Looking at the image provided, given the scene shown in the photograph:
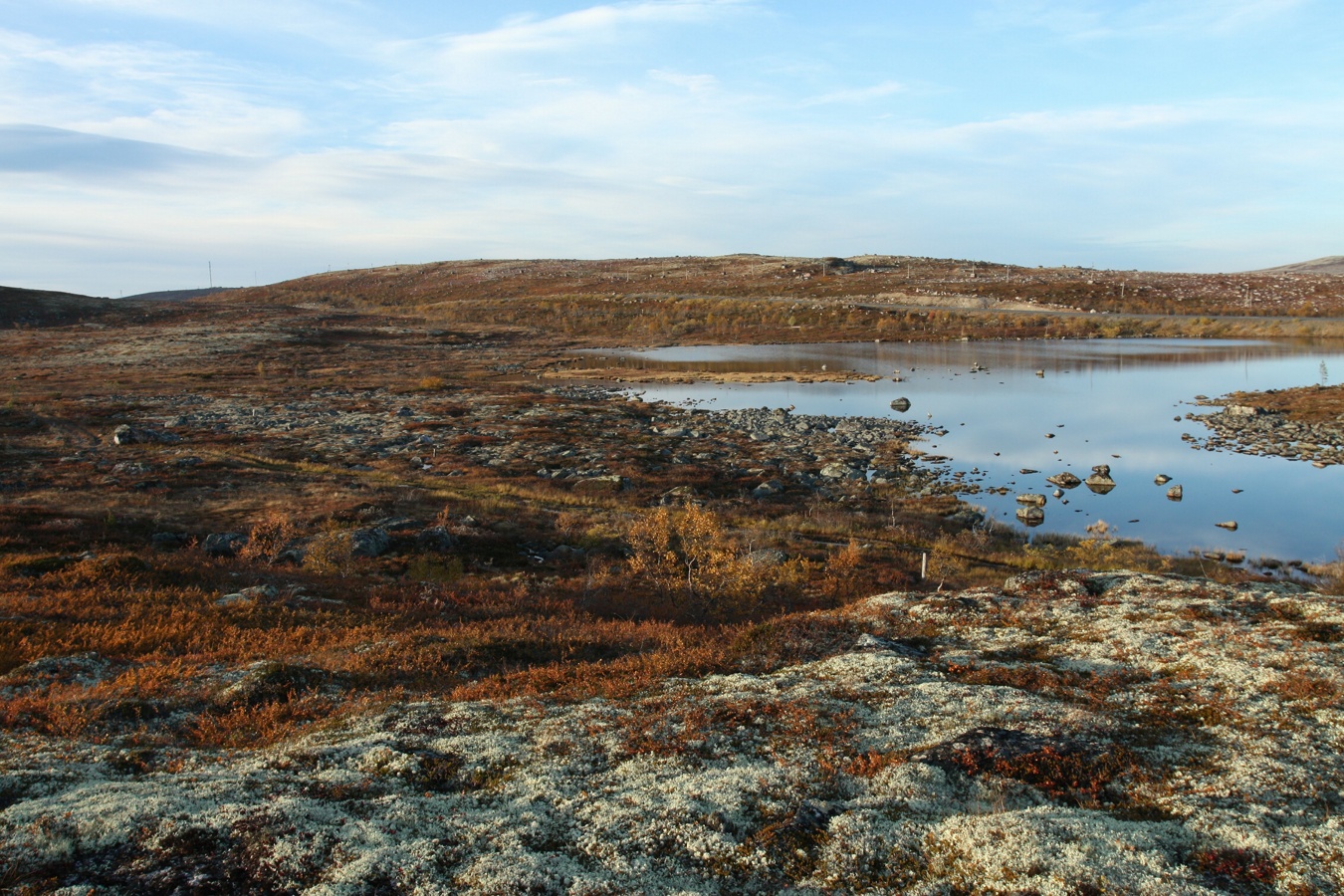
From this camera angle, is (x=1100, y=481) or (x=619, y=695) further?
(x=1100, y=481)

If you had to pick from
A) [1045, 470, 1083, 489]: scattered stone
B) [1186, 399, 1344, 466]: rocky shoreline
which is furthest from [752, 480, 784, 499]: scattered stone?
[1186, 399, 1344, 466]: rocky shoreline

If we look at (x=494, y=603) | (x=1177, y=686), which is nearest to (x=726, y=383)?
(x=494, y=603)

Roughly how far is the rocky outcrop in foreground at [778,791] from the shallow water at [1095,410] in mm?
22936

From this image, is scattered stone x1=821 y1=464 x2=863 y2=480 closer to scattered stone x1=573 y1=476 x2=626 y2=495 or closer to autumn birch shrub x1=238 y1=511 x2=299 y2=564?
scattered stone x1=573 y1=476 x2=626 y2=495

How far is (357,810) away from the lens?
810cm

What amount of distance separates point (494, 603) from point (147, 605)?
7.35 meters

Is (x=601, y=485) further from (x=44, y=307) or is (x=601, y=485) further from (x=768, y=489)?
(x=44, y=307)

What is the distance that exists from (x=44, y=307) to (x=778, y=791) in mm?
156701

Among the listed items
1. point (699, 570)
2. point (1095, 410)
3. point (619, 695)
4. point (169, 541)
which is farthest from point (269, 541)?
point (1095, 410)

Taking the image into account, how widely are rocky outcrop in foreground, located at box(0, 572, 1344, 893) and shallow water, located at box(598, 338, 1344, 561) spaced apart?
22936 mm

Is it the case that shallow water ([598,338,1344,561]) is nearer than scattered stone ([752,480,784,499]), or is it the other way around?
shallow water ([598,338,1344,561])

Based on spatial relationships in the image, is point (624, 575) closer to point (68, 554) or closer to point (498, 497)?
point (498, 497)

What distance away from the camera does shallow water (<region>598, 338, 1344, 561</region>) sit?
108 ft

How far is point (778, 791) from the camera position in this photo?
338 inches
